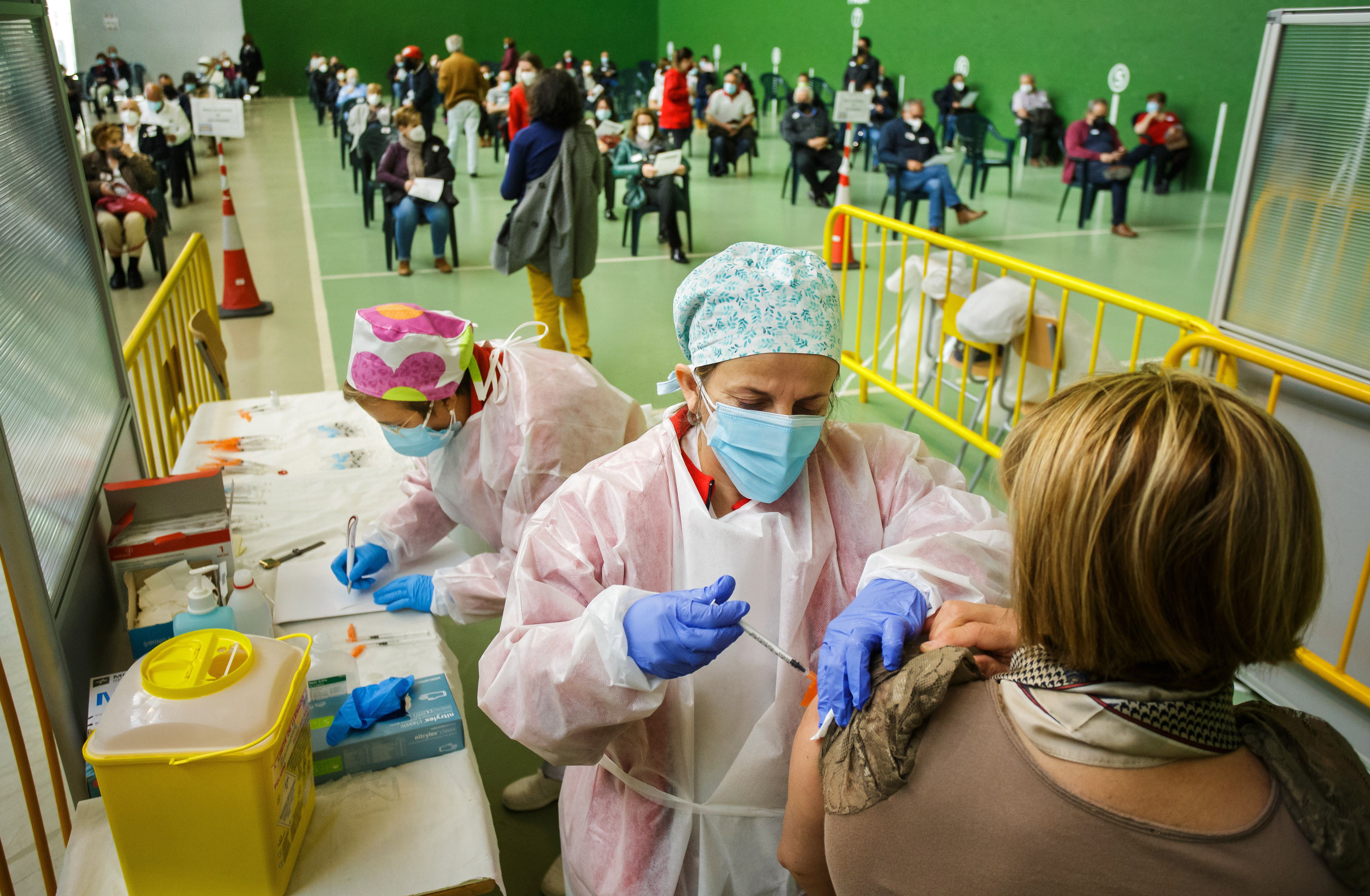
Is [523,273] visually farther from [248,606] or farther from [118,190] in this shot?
[248,606]

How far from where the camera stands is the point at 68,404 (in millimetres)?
1791

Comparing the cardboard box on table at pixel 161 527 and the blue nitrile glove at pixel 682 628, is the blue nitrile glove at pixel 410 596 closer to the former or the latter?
the cardboard box on table at pixel 161 527

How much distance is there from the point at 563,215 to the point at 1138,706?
4.91m

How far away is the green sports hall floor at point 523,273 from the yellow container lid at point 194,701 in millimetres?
1153

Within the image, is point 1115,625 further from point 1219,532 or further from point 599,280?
point 599,280

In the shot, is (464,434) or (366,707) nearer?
(366,707)

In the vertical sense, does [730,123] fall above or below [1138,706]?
above

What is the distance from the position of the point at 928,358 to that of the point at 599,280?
359 centimetres

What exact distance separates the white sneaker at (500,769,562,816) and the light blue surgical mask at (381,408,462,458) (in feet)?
2.99

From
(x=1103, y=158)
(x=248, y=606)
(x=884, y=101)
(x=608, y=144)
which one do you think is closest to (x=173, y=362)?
(x=248, y=606)

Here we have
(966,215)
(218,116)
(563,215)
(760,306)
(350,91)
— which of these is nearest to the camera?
(760,306)

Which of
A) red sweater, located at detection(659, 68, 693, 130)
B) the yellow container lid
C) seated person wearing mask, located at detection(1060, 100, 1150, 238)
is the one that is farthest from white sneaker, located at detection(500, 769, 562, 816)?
red sweater, located at detection(659, 68, 693, 130)

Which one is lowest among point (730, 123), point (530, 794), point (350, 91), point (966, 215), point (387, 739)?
point (530, 794)

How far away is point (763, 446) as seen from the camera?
1354 millimetres
